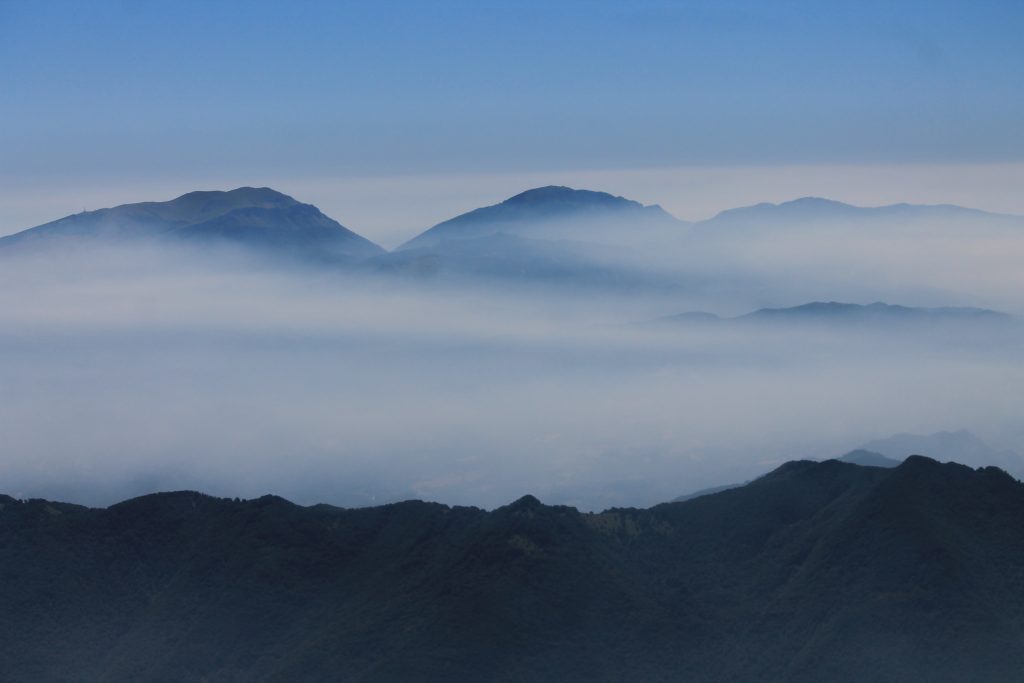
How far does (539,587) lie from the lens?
61.6 metres

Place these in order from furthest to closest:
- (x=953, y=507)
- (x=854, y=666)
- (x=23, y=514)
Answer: (x=23, y=514) < (x=953, y=507) < (x=854, y=666)

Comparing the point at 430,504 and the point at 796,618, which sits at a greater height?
the point at 430,504

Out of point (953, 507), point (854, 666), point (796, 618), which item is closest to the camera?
point (854, 666)

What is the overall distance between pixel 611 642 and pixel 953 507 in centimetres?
1937

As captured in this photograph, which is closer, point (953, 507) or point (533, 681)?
point (533, 681)

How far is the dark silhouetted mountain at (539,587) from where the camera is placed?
5631cm

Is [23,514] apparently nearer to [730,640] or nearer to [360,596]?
[360,596]

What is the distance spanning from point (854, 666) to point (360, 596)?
1011 inches

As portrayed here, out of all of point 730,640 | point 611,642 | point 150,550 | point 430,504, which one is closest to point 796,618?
point 730,640

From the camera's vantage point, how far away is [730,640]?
59.3 meters

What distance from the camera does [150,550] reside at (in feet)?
233

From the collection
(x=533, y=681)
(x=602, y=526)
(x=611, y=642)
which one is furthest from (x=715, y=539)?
(x=533, y=681)

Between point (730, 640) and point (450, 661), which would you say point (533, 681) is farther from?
point (730, 640)

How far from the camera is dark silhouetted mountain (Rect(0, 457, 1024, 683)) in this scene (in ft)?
185
